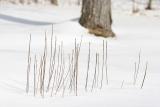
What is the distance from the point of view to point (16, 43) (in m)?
8.13

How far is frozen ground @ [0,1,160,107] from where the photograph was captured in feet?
14.5

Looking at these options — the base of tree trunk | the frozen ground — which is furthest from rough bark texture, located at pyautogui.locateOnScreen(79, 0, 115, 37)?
the frozen ground

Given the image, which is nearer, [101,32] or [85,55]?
[85,55]

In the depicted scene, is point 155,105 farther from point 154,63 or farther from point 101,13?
point 101,13

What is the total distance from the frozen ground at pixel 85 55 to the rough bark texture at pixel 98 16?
22 centimetres

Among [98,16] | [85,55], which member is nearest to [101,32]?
[98,16]

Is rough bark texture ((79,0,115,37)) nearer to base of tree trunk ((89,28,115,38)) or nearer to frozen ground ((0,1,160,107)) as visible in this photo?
base of tree trunk ((89,28,115,38))

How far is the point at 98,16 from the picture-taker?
925 centimetres

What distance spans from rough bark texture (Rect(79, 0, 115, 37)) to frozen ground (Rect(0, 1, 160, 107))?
222mm

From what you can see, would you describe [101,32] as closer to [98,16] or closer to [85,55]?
[98,16]

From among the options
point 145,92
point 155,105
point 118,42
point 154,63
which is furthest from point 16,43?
point 155,105

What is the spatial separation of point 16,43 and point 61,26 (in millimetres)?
1113

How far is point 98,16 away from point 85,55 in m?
2.16

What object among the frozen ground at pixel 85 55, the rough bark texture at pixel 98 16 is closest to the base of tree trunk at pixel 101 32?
the rough bark texture at pixel 98 16
